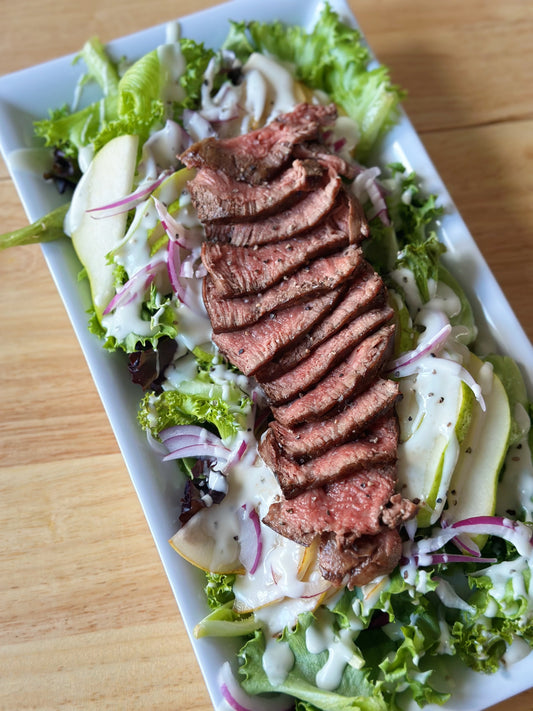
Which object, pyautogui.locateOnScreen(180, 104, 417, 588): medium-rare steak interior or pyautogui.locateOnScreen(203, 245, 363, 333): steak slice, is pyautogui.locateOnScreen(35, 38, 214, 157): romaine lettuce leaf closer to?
pyautogui.locateOnScreen(180, 104, 417, 588): medium-rare steak interior

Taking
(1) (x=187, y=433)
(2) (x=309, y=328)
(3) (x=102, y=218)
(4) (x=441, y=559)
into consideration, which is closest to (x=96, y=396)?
(1) (x=187, y=433)

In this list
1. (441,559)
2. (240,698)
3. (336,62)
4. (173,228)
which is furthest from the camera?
(336,62)

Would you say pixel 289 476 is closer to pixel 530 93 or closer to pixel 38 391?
pixel 38 391

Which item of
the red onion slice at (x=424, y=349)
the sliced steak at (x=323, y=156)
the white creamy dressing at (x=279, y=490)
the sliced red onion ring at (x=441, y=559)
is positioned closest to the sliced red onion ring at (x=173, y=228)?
the white creamy dressing at (x=279, y=490)

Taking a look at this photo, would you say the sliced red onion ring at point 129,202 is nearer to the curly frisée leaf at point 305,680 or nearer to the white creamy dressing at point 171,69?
the white creamy dressing at point 171,69

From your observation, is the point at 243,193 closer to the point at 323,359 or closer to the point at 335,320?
the point at 335,320

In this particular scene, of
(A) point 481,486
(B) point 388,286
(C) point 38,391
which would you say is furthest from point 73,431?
(A) point 481,486
